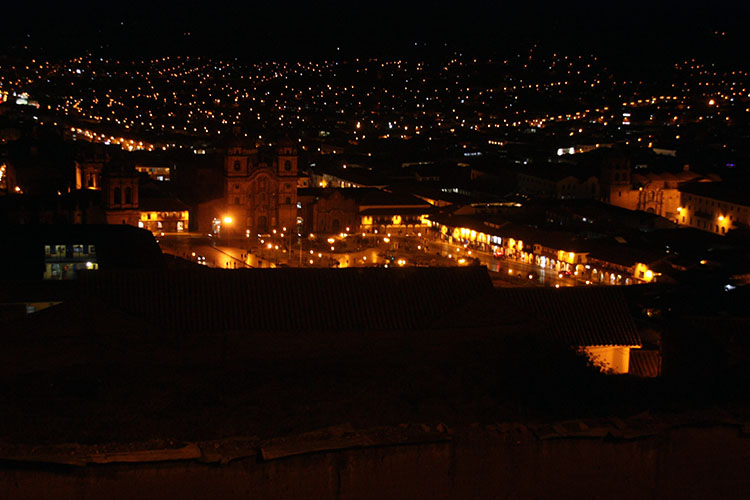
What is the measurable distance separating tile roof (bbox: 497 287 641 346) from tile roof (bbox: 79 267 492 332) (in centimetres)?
125

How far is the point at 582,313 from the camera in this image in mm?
11195

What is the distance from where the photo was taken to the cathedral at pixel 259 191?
33.7m

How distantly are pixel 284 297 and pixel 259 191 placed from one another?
978 inches

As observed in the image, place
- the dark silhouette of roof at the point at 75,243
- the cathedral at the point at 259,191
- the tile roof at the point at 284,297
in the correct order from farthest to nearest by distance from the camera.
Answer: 1. the cathedral at the point at 259,191
2. the dark silhouette of roof at the point at 75,243
3. the tile roof at the point at 284,297

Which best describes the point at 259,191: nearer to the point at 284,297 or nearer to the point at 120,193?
the point at 120,193

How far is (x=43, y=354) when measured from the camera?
822cm

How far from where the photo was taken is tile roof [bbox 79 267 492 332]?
9180mm

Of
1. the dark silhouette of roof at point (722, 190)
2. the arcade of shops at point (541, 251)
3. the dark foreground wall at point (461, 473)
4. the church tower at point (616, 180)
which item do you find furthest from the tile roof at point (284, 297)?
the church tower at point (616, 180)

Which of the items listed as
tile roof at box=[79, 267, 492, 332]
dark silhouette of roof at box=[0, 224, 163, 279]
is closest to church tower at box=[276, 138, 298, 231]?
dark silhouette of roof at box=[0, 224, 163, 279]

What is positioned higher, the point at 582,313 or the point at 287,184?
the point at 287,184

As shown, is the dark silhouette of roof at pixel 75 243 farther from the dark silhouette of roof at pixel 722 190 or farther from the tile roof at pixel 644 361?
the dark silhouette of roof at pixel 722 190

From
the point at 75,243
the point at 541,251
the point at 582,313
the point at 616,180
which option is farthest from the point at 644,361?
the point at 616,180

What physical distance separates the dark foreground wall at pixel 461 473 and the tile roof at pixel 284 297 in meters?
3.76

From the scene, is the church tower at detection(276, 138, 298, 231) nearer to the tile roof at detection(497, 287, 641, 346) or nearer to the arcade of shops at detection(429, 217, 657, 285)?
the arcade of shops at detection(429, 217, 657, 285)
